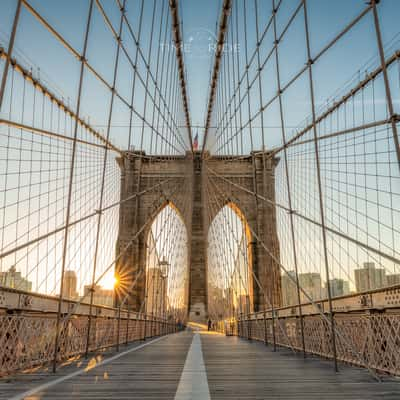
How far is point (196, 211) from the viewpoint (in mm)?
Answer: 20844

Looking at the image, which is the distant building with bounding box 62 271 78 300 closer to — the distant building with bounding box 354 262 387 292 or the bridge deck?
the bridge deck

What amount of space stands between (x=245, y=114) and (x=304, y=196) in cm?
318

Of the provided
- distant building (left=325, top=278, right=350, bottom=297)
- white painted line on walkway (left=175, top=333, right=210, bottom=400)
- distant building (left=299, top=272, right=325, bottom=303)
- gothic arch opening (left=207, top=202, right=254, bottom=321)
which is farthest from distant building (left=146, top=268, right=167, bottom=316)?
white painted line on walkway (left=175, top=333, right=210, bottom=400)

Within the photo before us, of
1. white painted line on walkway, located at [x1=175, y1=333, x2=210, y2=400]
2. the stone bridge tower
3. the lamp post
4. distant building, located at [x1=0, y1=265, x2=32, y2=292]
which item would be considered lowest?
white painted line on walkway, located at [x1=175, y1=333, x2=210, y2=400]

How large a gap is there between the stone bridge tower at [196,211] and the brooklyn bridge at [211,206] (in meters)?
0.43

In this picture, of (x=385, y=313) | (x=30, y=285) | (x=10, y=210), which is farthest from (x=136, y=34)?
(x=385, y=313)

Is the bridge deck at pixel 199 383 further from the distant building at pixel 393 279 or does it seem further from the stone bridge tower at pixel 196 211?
the stone bridge tower at pixel 196 211

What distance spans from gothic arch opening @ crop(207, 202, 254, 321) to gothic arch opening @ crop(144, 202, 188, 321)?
1.26 metres

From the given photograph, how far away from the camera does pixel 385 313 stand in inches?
96.6

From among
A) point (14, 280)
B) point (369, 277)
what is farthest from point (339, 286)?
point (14, 280)

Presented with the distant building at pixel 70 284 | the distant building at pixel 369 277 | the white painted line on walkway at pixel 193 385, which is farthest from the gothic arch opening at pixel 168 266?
the white painted line on walkway at pixel 193 385

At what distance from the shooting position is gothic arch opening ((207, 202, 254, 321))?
11992mm

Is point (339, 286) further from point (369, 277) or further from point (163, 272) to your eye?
point (163, 272)

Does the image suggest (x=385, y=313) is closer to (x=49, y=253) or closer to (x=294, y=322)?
(x=294, y=322)
